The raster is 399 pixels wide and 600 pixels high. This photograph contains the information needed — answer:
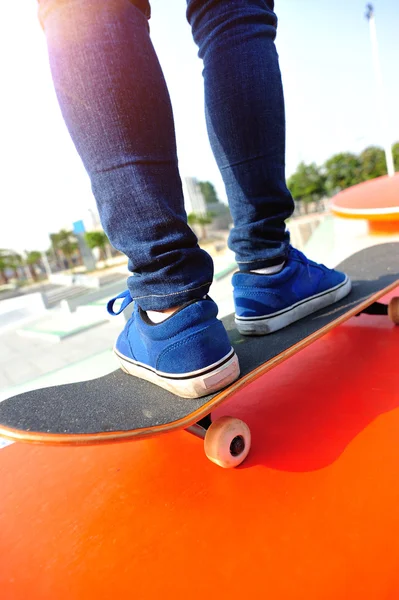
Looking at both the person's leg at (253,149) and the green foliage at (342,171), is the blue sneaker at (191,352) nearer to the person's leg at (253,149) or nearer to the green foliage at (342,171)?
the person's leg at (253,149)

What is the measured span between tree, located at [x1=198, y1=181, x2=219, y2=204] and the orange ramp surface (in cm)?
7303

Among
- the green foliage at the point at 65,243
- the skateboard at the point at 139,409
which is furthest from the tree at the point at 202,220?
the skateboard at the point at 139,409

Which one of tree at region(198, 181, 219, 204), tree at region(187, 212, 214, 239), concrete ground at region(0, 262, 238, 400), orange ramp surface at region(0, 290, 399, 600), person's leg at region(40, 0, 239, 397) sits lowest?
tree at region(187, 212, 214, 239)

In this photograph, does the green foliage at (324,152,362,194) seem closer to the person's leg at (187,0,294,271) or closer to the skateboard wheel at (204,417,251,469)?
the person's leg at (187,0,294,271)

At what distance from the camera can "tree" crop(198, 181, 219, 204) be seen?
237 feet

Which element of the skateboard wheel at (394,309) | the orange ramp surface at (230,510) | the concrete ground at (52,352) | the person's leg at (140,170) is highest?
the person's leg at (140,170)

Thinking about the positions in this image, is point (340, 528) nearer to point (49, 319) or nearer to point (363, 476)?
point (363, 476)

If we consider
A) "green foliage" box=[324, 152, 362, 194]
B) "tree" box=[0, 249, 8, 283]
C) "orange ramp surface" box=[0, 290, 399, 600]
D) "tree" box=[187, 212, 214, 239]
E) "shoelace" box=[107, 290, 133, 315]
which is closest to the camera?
"orange ramp surface" box=[0, 290, 399, 600]

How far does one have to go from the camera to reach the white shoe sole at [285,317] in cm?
104

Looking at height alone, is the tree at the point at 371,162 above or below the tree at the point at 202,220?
above

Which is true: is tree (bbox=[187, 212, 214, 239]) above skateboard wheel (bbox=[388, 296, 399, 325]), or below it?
below

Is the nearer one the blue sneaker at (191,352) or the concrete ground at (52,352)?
the blue sneaker at (191,352)

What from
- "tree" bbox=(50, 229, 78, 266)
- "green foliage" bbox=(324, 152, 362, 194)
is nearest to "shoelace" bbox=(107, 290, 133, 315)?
"tree" bbox=(50, 229, 78, 266)

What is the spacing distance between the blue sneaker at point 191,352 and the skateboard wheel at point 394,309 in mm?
762
